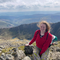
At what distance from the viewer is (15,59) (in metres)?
11.4

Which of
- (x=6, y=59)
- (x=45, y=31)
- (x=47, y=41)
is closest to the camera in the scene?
(x=47, y=41)

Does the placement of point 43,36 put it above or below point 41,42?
above

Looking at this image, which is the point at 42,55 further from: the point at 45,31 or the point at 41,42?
the point at 45,31

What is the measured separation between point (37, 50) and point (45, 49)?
1.27m

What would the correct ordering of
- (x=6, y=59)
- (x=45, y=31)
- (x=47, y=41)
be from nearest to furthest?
1. (x=47, y=41)
2. (x=45, y=31)
3. (x=6, y=59)

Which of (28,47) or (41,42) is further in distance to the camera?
(28,47)

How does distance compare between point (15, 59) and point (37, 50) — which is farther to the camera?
point (15, 59)

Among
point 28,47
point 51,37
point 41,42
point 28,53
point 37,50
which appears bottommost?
point 28,53

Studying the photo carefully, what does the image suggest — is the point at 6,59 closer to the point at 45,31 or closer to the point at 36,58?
the point at 36,58

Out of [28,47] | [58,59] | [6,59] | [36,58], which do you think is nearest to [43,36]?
[36,58]

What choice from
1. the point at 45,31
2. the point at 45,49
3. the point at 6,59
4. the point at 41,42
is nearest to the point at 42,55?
the point at 45,49

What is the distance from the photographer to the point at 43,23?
925 cm

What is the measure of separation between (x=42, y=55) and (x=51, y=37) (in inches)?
111

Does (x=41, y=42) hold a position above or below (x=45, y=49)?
above
